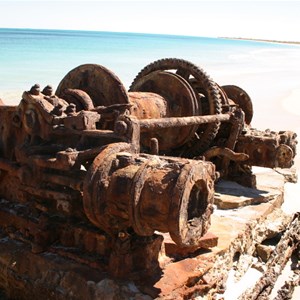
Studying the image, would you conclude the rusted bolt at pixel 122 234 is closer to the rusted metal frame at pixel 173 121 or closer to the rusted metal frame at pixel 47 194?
the rusted metal frame at pixel 47 194

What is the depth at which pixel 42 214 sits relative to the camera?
13.5 ft

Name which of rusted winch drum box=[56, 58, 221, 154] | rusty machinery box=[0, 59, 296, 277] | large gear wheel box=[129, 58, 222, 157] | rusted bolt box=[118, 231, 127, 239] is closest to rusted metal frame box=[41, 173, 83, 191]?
rusty machinery box=[0, 59, 296, 277]

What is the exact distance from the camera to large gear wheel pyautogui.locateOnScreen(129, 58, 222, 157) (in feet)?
21.1

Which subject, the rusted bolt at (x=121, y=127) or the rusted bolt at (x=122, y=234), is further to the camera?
the rusted bolt at (x=121, y=127)

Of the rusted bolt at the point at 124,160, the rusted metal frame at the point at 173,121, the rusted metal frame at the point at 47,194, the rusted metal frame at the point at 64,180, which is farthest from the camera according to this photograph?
the rusted metal frame at the point at 173,121

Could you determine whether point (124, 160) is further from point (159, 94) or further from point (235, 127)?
point (235, 127)

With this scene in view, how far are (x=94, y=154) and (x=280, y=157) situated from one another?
11.2 feet

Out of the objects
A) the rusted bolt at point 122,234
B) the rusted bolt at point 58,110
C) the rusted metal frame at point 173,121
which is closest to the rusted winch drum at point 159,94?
the rusted metal frame at point 173,121

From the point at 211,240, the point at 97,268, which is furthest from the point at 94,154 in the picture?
the point at 211,240

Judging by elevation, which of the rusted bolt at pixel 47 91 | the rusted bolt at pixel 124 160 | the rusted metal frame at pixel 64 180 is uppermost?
the rusted bolt at pixel 47 91

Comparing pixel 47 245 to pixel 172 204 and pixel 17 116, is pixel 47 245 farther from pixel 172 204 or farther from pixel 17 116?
pixel 172 204

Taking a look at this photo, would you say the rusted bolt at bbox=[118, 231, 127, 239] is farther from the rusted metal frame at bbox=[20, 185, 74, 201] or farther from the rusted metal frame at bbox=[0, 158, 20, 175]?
the rusted metal frame at bbox=[0, 158, 20, 175]

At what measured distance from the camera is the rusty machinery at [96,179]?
10.8 feet

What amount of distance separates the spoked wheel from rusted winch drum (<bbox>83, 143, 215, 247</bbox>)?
3.71 feet
